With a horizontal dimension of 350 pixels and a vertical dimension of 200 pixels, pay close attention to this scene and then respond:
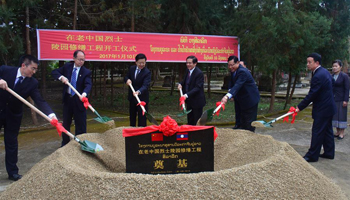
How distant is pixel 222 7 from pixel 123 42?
219 inches

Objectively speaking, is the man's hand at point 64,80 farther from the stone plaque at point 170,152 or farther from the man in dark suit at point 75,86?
the stone plaque at point 170,152

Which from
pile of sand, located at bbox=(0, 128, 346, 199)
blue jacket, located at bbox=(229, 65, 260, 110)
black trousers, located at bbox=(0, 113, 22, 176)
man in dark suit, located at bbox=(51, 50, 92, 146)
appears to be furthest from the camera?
blue jacket, located at bbox=(229, 65, 260, 110)

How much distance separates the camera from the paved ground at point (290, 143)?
4012 millimetres

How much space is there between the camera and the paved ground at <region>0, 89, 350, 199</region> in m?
4.01

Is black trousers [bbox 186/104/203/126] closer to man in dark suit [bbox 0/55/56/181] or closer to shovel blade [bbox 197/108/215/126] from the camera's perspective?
shovel blade [bbox 197/108/215/126]

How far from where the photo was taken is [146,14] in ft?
28.5

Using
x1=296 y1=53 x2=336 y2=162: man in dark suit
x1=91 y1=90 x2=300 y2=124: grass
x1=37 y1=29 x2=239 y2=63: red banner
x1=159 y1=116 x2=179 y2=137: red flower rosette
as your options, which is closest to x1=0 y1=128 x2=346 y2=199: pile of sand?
x1=159 y1=116 x2=179 y2=137: red flower rosette

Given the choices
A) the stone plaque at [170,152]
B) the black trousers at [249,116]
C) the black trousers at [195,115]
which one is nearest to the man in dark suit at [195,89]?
the black trousers at [195,115]

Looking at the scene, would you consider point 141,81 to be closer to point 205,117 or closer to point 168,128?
point 205,117

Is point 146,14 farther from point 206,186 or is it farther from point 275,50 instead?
point 206,186

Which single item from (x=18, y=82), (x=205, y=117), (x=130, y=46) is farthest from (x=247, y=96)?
(x=130, y=46)

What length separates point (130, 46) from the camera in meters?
7.81

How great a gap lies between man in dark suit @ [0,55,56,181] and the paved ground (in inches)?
13.4

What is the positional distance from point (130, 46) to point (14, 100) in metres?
4.36
